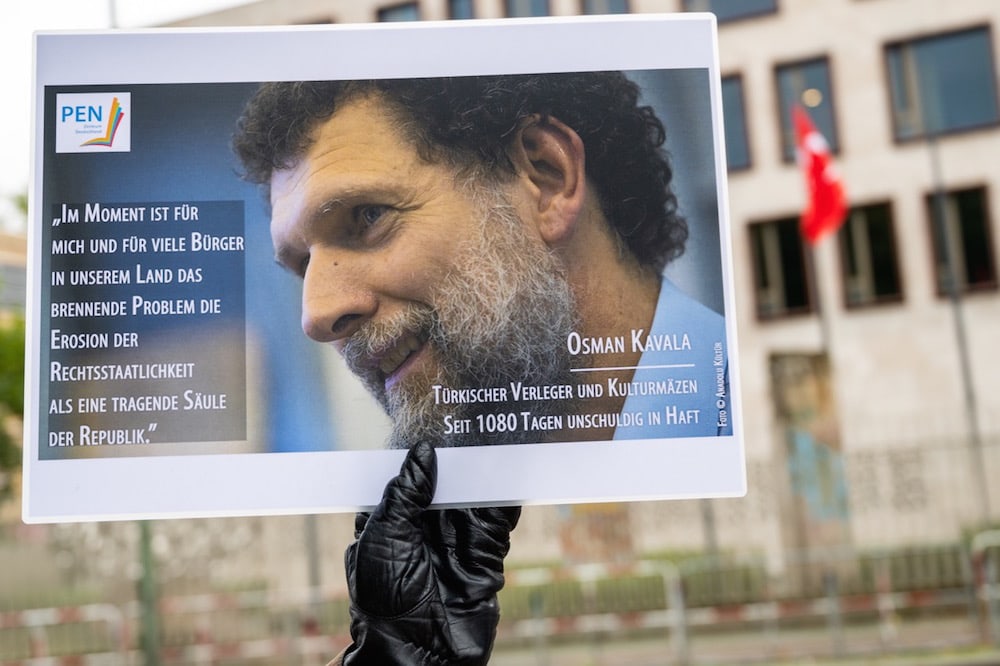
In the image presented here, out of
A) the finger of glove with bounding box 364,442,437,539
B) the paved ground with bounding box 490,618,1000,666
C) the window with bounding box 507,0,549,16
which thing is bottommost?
the paved ground with bounding box 490,618,1000,666

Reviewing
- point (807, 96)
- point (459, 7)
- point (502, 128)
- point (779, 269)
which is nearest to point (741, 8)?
point (807, 96)

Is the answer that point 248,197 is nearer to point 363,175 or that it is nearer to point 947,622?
point 363,175

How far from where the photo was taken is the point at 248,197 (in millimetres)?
2357

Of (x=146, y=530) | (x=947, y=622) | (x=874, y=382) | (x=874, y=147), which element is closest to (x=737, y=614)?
(x=947, y=622)

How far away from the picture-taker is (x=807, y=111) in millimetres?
26297

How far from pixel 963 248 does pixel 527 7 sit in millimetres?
10227

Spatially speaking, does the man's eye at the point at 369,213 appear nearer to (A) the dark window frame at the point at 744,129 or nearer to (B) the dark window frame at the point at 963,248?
(B) the dark window frame at the point at 963,248

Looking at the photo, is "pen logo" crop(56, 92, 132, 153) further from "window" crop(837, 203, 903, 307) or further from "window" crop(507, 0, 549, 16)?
"window" crop(837, 203, 903, 307)

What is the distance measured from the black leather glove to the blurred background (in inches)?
444

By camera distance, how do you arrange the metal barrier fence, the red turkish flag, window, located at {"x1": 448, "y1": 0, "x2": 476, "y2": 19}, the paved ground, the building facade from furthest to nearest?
the building facade → window, located at {"x1": 448, "y1": 0, "x2": 476, "y2": 19} → the red turkish flag → the metal barrier fence → the paved ground

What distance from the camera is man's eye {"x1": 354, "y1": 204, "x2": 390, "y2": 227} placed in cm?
235

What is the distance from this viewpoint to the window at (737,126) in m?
26.5

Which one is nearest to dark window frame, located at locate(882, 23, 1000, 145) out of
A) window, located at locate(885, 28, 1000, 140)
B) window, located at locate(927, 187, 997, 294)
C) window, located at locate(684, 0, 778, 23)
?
window, located at locate(885, 28, 1000, 140)

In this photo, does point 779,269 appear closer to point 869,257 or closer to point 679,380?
point 869,257
